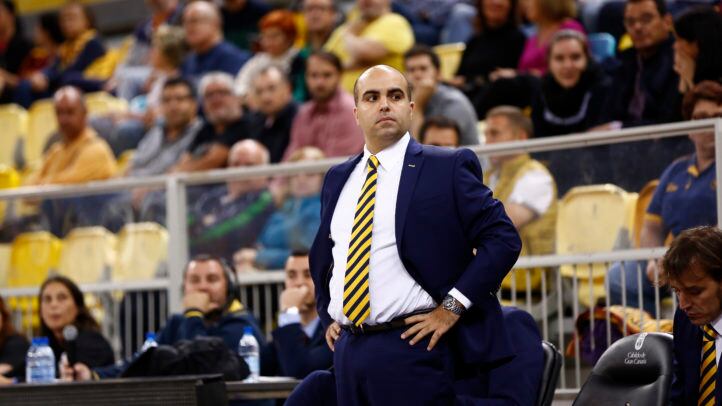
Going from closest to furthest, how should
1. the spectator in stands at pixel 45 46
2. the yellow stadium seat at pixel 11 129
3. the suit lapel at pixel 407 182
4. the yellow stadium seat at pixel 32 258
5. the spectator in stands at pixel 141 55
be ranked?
the suit lapel at pixel 407 182 → the yellow stadium seat at pixel 32 258 → the yellow stadium seat at pixel 11 129 → the spectator in stands at pixel 141 55 → the spectator in stands at pixel 45 46

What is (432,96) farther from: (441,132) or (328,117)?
(441,132)

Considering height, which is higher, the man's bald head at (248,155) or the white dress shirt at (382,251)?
the man's bald head at (248,155)

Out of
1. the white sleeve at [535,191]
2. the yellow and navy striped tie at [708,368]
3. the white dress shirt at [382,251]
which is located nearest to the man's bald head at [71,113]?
the white sleeve at [535,191]

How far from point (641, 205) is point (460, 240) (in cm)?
231

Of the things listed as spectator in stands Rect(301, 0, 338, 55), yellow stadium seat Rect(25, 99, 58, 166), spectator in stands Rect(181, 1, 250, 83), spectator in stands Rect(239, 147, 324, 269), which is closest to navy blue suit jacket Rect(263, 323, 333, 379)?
spectator in stands Rect(239, 147, 324, 269)

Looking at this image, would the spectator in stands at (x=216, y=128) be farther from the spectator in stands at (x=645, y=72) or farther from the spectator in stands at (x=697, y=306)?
the spectator in stands at (x=697, y=306)

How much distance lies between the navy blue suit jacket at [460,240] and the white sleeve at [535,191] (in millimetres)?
2239

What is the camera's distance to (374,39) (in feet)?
33.8

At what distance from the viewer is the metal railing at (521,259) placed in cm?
680

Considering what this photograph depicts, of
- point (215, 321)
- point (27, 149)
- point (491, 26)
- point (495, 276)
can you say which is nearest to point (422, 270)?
point (495, 276)

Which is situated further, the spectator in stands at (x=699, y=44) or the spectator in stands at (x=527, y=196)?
the spectator in stands at (x=699, y=44)

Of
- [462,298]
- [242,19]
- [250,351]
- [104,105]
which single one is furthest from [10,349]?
[242,19]

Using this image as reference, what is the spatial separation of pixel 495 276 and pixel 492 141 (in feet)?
11.1

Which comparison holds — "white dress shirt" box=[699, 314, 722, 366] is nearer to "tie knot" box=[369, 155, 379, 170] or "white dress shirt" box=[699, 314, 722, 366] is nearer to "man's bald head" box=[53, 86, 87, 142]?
"tie knot" box=[369, 155, 379, 170]
